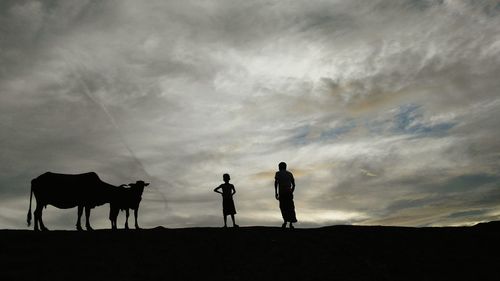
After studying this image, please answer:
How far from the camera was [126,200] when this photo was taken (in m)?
22.3

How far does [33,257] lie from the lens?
41.7 feet

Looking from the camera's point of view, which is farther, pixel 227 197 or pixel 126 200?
pixel 126 200

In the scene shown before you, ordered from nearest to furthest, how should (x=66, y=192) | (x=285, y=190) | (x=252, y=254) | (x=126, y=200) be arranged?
(x=252, y=254), (x=285, y=190), (x=66, y=192), (x=126, y=200)

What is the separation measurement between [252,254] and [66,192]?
1052 cm

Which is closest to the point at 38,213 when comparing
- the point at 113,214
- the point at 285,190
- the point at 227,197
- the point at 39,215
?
the point at 39,215

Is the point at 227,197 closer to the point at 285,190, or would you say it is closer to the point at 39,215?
the point at 285,190

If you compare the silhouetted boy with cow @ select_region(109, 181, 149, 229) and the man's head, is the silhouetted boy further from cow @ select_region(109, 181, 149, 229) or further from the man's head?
cow @ select_region(109, 181, 149, 229)

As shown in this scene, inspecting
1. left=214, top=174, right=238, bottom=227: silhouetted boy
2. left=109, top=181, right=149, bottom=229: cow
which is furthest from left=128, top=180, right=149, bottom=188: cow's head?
left=214, top=174, right=238, bottom=227: silhouetted boy

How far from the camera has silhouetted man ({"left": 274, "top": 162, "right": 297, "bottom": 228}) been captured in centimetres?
1803

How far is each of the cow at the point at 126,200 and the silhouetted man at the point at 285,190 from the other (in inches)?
301

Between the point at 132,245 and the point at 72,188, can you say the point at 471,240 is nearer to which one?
the point at 132,245

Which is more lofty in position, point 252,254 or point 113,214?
point 113,214

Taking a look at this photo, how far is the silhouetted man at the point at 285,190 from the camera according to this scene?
18.0m

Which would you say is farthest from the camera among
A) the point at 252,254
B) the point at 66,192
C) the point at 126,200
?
the point at 126,200
